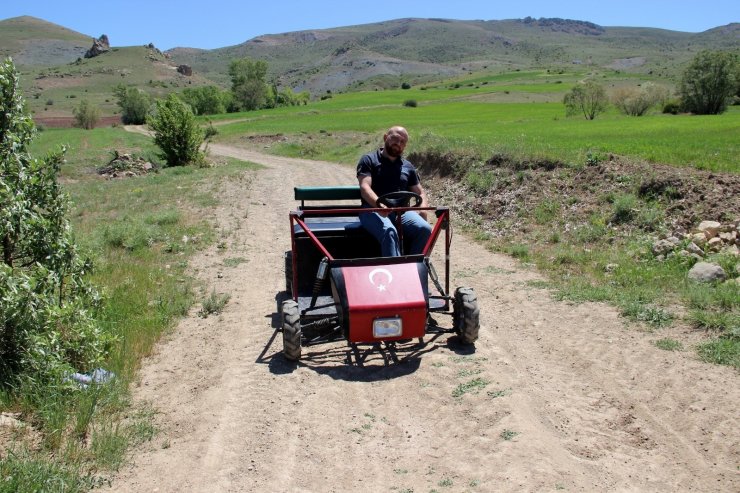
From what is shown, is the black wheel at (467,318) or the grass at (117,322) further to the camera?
the black wheel at (467,318)

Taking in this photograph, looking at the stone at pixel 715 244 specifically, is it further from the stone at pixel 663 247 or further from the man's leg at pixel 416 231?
the man's leg at pixel 416 231

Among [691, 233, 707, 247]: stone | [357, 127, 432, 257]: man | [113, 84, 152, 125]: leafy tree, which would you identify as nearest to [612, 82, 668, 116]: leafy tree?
[691, 233, 707, 247]: stone

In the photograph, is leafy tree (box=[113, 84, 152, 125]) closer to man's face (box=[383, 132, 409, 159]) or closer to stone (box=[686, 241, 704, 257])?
man's face (box=[383, 132, 409, 159])

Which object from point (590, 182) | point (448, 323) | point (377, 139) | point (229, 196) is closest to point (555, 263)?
point (448, 323)

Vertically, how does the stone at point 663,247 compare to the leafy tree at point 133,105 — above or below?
below

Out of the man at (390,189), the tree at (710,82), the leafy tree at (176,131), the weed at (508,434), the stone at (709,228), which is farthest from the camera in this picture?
the tree at (710,82)

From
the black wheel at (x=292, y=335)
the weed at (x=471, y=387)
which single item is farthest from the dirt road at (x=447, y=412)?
the black wheel at (x=292, y=335)

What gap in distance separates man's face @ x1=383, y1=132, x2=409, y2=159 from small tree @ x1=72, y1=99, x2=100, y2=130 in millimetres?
88396

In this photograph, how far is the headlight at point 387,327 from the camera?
252 inches

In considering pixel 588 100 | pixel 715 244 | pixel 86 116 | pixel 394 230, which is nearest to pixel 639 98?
pixel 588 100

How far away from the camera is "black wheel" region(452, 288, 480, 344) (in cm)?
692

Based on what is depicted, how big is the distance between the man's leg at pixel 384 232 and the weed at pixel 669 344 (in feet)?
10.1

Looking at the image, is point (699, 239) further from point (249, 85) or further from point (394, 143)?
point (249, 85)

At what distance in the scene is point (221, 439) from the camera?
5.08 metres
